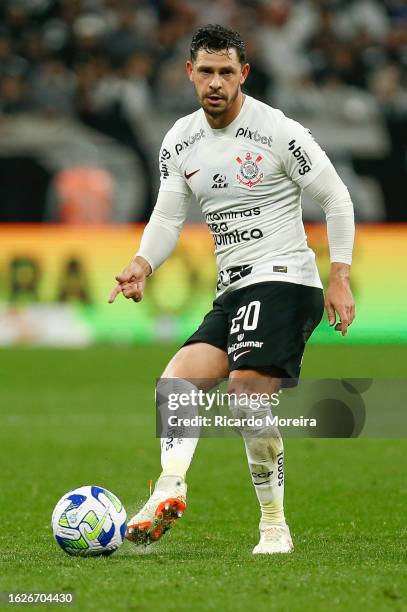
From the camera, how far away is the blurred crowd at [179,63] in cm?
1922

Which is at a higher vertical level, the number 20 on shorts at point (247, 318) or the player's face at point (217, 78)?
the player's face at point (217, 78)

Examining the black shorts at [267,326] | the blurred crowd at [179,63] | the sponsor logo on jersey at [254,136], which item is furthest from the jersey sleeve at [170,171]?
the blurred crowd at [179,63]

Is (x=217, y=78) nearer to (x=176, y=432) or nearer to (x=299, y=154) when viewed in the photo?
(x=299, y=154)

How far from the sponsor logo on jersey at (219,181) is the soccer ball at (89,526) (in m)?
1.57

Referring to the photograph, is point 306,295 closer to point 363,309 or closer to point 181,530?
point 181,530

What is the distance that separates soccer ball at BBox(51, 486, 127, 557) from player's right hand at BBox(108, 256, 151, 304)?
96 centimetres

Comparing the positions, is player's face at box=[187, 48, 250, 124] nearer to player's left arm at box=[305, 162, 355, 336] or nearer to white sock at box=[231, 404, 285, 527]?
player's left arm at box=[305, 162, 355, 336]

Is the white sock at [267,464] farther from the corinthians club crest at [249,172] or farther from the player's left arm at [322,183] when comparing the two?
the corinthians club crest at [249,172]

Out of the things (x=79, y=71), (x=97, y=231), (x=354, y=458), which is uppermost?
(x=79, y=71)

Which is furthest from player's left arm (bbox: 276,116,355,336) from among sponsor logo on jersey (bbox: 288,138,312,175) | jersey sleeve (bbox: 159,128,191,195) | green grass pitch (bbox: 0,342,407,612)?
green grass pitch (bbox: 0,342,407,612)

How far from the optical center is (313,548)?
5.88m

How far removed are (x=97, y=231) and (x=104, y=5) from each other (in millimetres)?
5335

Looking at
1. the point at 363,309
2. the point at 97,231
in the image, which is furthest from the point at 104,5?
the point at 363,309

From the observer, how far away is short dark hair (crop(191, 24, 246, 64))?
577 cm
